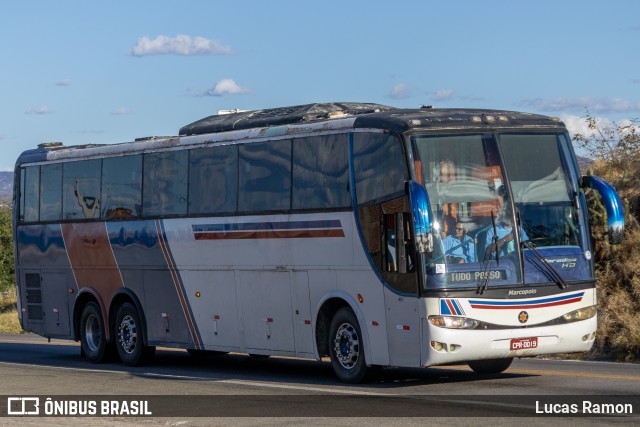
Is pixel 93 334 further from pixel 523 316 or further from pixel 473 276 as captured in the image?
pixel 523 316

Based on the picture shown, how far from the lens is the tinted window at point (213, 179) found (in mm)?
19078

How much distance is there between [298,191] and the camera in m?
17.5

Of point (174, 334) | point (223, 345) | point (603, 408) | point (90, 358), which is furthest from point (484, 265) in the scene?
point (90, 358)

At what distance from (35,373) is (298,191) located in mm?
6182

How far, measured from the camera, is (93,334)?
23188 mm

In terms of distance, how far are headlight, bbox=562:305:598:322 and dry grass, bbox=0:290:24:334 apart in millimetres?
26720

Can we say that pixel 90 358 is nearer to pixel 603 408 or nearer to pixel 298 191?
pixel 298 191

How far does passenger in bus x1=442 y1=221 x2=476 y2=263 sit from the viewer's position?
50.0 feet

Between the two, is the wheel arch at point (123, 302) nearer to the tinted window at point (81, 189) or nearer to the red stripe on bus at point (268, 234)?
the tinted window at point (81, 189)


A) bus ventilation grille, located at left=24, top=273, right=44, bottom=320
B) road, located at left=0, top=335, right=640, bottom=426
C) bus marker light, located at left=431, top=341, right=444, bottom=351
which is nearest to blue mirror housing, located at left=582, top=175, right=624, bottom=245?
road, located at left=0, top=335, right=640, bottom=426

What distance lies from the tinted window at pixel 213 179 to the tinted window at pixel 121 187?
1.82m

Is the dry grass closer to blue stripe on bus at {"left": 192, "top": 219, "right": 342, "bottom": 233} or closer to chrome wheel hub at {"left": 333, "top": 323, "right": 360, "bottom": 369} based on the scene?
blue stripe on bus at {"left": 192, "top": 219, "right": 342, "bottom": 233}

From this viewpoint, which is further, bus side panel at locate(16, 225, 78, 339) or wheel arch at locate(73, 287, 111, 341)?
bus side panel at locate(16, 225, 78, 339)

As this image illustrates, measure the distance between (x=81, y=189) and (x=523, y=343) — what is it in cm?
1062
